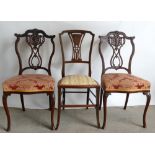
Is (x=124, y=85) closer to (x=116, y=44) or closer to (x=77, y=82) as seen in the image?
(x=77, y=82)

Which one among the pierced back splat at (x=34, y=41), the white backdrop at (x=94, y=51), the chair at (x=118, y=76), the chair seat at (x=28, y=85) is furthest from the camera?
the white backdrop at (x=94, y=51)

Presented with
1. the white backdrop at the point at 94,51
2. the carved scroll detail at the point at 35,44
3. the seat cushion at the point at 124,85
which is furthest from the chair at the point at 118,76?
the carved scroll detail at the point at 35,44

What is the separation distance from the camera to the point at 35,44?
2.71 m

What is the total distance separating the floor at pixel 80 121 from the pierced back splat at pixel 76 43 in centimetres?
64

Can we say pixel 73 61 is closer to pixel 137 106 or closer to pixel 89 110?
pixel 89 110

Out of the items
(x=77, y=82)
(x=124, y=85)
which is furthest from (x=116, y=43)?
(x=77, y=82)

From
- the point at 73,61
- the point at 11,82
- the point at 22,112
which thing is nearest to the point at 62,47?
the point at 73,61

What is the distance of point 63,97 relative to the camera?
9.16 ft

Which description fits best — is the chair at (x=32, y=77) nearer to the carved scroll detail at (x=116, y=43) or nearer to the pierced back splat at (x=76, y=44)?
the pierced back splat at (x=76, y=44)

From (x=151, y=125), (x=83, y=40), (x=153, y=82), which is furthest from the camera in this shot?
(x=153, y=82)

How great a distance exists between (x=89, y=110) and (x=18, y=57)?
101cm

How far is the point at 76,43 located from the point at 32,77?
61 cm

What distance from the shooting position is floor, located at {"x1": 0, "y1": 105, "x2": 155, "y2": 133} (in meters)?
2.51

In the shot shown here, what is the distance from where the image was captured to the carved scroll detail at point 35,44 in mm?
2693
